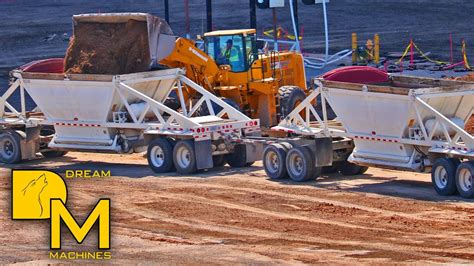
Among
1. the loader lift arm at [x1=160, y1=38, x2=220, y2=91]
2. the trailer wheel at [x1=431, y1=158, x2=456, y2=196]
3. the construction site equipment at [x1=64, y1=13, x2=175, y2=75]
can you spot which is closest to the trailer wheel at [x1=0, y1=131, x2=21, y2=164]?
the construction site equipment at [x1=64, y1=13, x2=175, y2=75]

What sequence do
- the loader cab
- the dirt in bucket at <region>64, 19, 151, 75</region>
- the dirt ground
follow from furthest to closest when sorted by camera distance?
1. the loader cab
2. the dirt in bucket at <region>64, 19, 151, 75</region>
3. the dirt ground

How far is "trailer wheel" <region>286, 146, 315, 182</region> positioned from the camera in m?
23.9

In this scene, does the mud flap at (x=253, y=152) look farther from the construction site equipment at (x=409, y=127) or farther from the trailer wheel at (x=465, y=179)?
the trailer wheel at (x=465, y=179)

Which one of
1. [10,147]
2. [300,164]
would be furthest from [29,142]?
[300,164]

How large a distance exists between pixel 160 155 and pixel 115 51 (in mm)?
2775

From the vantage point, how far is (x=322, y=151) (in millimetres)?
24172

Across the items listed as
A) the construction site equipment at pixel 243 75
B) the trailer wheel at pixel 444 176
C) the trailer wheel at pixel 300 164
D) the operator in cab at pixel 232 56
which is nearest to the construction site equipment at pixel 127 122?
the construction site equipment at pixel 243 75

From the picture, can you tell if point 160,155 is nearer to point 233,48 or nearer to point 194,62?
point 194,62

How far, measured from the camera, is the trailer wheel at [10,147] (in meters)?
27.9

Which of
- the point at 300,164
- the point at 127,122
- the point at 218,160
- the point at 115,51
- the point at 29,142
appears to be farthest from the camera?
the point at 29,142

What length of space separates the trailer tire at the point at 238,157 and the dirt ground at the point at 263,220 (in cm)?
25

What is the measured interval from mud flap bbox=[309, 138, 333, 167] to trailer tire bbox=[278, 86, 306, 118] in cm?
554

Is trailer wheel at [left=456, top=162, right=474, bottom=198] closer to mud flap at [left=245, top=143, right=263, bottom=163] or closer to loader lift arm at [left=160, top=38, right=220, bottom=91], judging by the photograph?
mud flap at [left=245, top=143, right=263, bottom=163]

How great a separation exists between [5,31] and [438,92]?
33907mm
